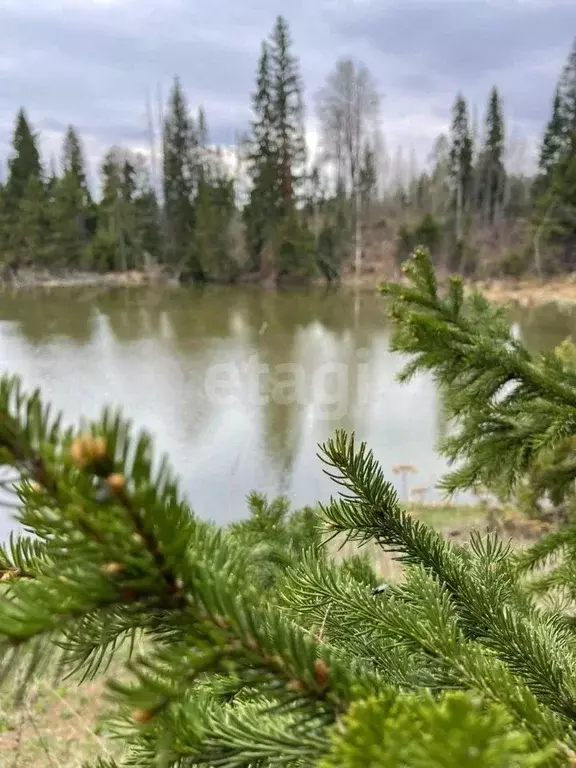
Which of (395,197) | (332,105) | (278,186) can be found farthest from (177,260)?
(395,197)

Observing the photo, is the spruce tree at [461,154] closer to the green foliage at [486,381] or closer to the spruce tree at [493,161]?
the spruce tree at [493,161]

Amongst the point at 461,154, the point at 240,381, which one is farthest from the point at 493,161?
the point at 240,381

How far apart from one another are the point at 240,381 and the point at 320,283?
41.4 ft

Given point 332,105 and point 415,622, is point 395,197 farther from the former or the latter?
point 415,622

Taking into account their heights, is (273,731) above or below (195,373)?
above

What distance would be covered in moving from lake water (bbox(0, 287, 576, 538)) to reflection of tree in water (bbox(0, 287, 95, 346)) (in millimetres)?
48

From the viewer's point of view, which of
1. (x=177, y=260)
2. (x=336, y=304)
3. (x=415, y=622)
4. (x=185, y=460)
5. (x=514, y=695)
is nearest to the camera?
(x=514, y=695)

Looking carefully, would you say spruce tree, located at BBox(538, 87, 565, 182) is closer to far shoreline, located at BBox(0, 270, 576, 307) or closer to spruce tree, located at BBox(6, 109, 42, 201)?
far shoreline, located at BBox(0, 270, 576, 307)

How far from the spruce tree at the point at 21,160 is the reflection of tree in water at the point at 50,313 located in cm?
742

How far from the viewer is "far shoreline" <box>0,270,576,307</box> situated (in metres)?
17.5

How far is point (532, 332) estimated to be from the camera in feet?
40.7

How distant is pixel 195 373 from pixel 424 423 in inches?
150

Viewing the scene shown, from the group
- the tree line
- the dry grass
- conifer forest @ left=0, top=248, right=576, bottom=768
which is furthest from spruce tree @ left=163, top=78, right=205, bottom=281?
conifer forest @ left=0, top=248, right=576, bottom=768

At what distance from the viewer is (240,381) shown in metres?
9.04
